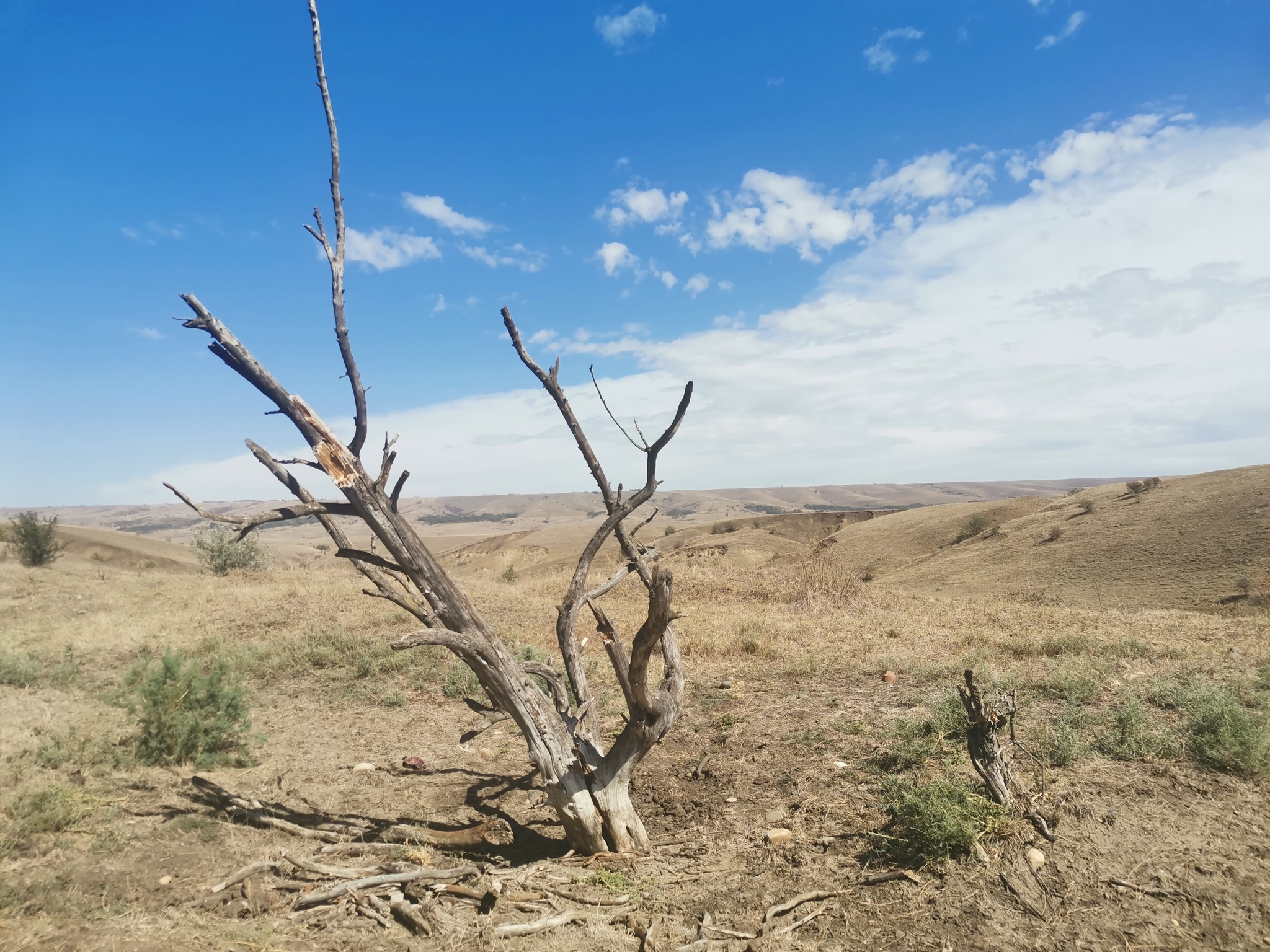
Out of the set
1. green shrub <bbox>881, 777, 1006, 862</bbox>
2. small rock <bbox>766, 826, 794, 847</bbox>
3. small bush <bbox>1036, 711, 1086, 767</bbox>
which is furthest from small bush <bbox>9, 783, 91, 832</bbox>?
small bush <bbox>1036, 711, 1086, 767</bbox>

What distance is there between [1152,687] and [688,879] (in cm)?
562

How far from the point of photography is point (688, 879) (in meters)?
4.16

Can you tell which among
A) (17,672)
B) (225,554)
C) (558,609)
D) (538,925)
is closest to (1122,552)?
(558,609)

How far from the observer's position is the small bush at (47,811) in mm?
4578

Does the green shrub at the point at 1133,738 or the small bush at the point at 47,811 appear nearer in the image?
the small bush at the point at 47,811

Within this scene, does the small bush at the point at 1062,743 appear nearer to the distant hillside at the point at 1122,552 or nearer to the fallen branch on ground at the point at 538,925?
the fallen branch on ground at the point at 538,925

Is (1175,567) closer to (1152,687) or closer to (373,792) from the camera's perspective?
(1152,687)

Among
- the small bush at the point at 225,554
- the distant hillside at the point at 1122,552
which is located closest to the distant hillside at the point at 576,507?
the small bush at the point at 225,554

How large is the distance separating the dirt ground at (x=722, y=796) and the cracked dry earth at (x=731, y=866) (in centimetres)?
2

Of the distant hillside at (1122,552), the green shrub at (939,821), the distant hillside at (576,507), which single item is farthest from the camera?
the distant hillside at (576,507)

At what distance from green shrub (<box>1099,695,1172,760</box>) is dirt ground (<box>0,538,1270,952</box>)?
4.3 inches

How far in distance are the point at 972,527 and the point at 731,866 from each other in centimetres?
2761

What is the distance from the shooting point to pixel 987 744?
4.24 meters

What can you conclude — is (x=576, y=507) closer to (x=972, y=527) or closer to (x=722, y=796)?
(x=972, y=527)
